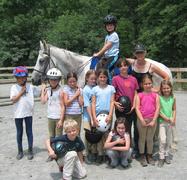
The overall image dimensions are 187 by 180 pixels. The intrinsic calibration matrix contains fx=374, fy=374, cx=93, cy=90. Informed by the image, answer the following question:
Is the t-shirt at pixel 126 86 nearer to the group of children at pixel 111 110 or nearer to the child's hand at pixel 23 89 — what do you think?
the group of children at pixel 111 110

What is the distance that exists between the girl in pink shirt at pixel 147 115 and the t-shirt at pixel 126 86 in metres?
0.14

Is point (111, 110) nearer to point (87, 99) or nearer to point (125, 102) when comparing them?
point (125, 102)

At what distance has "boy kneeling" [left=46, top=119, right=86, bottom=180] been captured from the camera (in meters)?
5.32

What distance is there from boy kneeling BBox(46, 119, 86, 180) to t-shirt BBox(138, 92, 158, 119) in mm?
1217

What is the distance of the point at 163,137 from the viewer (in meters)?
6.06

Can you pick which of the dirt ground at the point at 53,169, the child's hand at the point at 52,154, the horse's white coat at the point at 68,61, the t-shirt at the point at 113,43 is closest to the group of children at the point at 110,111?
the dirt ground at the point at 53,169

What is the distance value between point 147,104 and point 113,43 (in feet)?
5.43

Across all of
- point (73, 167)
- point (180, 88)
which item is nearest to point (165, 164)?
point (73, 167)

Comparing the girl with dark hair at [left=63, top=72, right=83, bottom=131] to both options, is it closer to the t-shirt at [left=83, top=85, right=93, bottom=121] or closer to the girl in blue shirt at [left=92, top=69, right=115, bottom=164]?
Result: the t-shirt at [left=83, top=85, right=93, bottom=121]

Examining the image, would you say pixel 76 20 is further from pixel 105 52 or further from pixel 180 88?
→ pixel 105 52

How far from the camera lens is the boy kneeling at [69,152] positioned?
17.5 feet

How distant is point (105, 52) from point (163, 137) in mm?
2211

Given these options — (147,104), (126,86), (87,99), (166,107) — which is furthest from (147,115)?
(87,99)

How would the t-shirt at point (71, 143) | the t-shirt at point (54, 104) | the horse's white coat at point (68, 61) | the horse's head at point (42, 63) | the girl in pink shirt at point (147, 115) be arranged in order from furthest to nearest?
the horse's head at point (42, 63)
the horse's white coat at point (68, 61)
the t-shirt at point (54, 104)
the girl in pink shirt at point (147, 115)
the t-shirt at point (71, 143)
